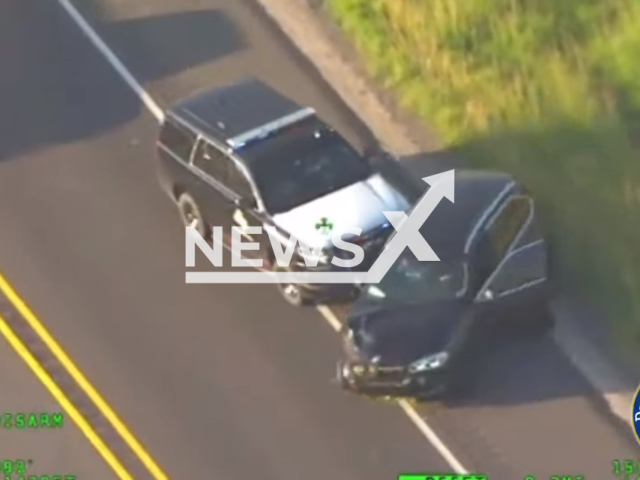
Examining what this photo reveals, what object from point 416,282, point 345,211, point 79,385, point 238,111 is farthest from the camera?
point 238,111

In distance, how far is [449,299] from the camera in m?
15.1

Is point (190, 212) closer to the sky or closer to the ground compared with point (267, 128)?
closer to the ground

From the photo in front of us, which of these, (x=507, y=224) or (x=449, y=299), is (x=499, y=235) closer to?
(x=507, y=224)

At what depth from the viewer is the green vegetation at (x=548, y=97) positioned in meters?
16.5

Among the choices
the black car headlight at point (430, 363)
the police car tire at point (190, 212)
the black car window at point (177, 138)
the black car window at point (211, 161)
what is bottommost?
the black car headlight at point (430, 363)

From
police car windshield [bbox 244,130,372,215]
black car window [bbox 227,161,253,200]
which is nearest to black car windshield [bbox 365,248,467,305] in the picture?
police car windshield [bbox 244,130,372,215]

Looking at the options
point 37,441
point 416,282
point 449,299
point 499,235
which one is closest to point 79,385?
point 37,441

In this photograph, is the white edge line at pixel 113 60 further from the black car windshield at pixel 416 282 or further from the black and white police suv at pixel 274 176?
the black car windshield at pixel 416 282

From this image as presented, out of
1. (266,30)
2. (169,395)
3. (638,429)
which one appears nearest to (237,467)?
(169,395)

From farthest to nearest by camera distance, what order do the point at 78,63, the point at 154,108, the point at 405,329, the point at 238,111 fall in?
the point at 78,63, the point at 154,108, the point at 238,111, the point at 405,329

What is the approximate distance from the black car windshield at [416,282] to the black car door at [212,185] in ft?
7.41

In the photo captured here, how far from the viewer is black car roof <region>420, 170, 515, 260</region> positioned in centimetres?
1545

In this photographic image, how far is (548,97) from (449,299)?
4194 millimetres

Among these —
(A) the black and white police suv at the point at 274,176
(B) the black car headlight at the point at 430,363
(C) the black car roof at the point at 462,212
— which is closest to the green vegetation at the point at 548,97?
(C) the black car roof at the point at 462,212
